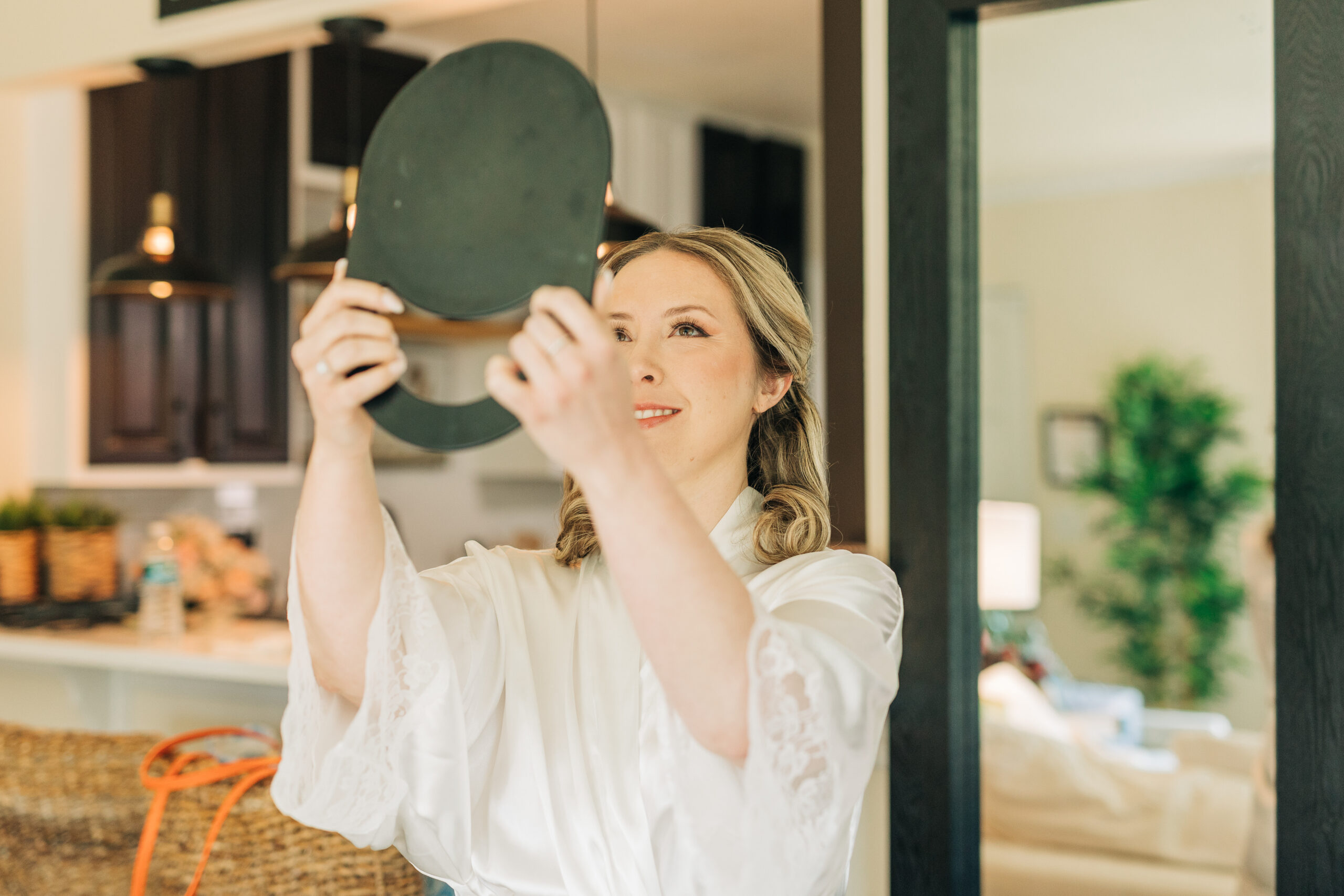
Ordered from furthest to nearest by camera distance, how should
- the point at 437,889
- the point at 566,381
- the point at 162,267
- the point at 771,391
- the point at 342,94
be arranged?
the point at 342,94
the point at 162,267
the point at 437,889
the point at 771,391
the point at 566,381

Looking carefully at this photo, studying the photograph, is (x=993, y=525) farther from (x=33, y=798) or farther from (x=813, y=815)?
(x=813, y=815)

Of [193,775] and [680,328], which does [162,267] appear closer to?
[193,775]

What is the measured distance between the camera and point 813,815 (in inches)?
32.4

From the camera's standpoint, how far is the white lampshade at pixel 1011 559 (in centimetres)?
362

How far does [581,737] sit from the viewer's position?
1.08 m

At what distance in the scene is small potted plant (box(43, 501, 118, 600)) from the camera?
298 cm

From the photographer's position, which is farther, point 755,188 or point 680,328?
point 755,188

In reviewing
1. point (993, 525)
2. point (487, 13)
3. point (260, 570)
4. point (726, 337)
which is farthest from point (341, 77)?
point (726, 337)

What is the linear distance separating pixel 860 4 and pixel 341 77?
2.20 metres

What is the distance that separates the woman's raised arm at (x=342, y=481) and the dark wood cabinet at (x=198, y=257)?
265cm

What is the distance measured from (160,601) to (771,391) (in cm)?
207

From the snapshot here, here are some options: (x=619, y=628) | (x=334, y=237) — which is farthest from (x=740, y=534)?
(x=334, y=237)

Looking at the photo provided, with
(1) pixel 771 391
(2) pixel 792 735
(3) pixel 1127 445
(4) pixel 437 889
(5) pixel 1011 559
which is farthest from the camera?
(3) pixel 1127 445

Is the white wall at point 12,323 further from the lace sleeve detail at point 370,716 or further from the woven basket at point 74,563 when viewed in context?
the lace sleeve detail at point 370,716
